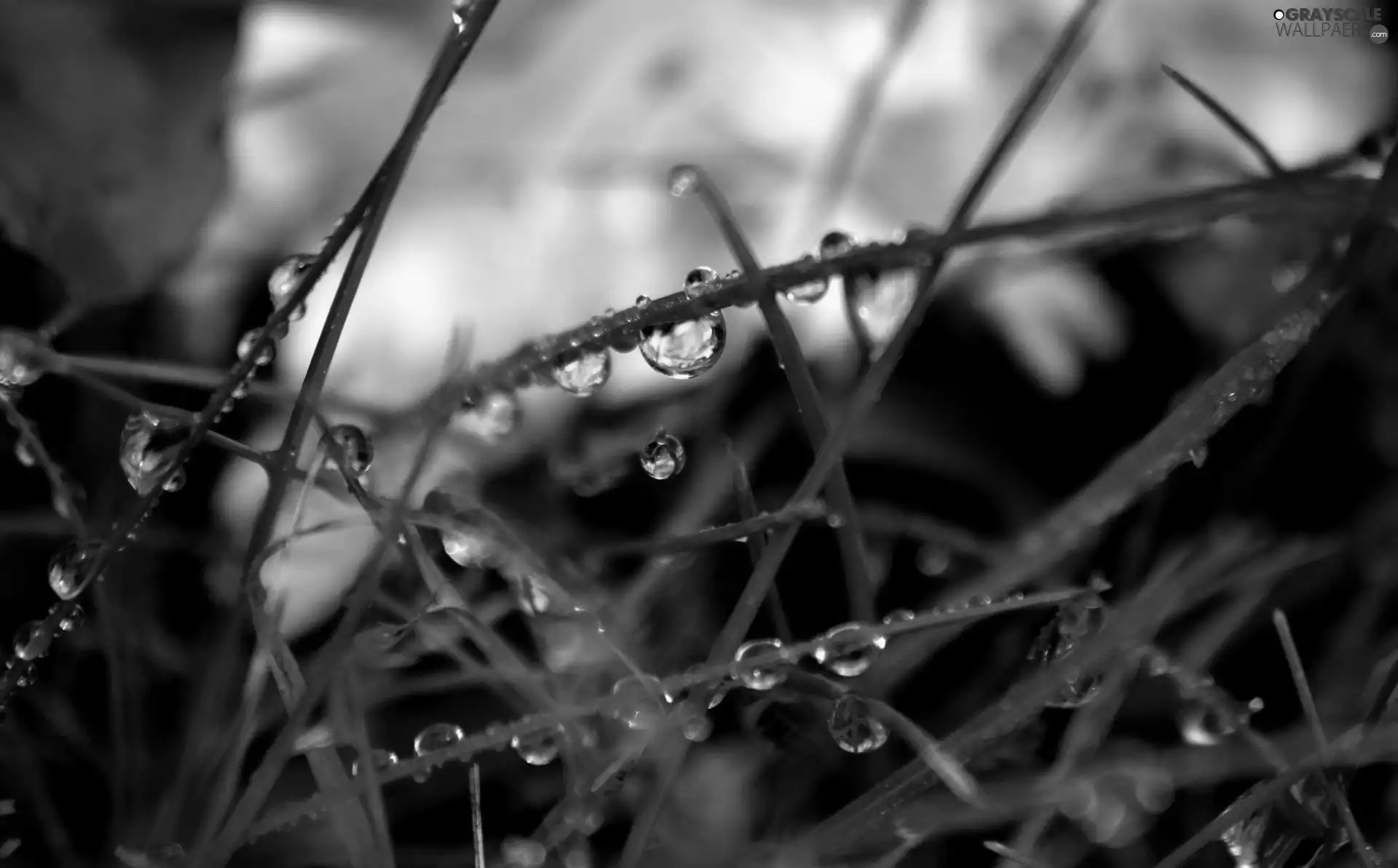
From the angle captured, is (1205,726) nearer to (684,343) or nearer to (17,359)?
(684,343)

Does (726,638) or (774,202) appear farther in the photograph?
(774,202)

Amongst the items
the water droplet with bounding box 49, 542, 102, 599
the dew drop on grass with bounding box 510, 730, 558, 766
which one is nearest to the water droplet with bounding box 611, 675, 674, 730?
the dew drop on grass with bounding box 510, 730, 558, 766

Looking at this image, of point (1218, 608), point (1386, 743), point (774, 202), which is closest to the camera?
point (1386, 743)

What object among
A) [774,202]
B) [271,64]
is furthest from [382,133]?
[774,202]

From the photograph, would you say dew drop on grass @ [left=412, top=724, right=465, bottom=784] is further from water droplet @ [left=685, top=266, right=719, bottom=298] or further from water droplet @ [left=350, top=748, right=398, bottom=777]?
water droplet @ [left=685, top=266, right=719, bottom=298]

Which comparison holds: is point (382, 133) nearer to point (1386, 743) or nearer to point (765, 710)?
point (765, 710)

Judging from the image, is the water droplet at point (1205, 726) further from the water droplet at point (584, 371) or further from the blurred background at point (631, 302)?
the water droplet at point (584, 371)

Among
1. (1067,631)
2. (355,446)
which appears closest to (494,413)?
(355,446)

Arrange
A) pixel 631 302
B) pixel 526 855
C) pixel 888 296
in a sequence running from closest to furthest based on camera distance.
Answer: pixel 526 855 < pixel 888 296 < pixel 631 302
